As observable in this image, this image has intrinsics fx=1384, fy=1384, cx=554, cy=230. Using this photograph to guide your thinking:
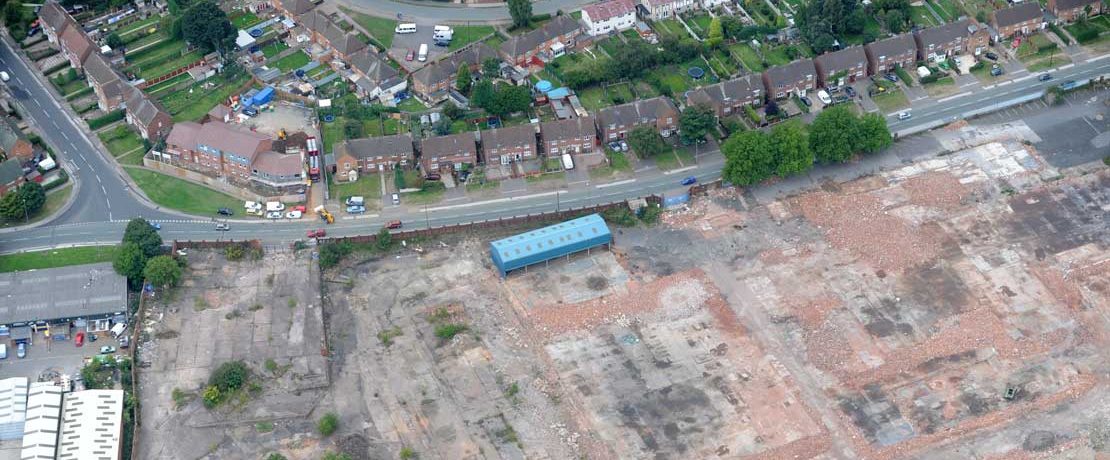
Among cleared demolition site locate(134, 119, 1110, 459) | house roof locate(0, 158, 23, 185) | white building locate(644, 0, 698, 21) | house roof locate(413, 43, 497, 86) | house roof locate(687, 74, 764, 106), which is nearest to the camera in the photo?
cleared demolition site locate(134, 119, 1110, 459)

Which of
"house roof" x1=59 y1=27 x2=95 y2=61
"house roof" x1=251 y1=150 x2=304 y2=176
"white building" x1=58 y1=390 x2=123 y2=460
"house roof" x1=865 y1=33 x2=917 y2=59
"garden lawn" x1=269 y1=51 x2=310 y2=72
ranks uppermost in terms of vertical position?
"house roof" x1=59 y1=27 x2=95 y2=61

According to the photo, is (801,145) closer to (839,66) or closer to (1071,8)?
(839,66)

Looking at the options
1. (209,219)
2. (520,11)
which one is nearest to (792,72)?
(520,11)

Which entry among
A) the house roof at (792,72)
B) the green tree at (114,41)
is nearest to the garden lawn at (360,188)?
the green tree at (114,41)

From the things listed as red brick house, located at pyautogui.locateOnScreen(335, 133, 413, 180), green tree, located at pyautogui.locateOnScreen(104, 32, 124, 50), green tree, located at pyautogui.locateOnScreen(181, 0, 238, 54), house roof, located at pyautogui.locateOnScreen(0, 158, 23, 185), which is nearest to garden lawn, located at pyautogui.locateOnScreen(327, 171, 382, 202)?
red brick house, located at pyautogui.locateOnScreen(335, 133, 413, 180)

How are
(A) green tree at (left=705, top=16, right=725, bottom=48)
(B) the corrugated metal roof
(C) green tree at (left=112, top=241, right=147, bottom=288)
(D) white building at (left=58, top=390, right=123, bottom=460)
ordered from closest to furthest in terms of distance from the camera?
(D) white building at (left=58, top=390, right=123, bottom=460)
(C) green tree at (left=112, top=241, right=147, bottom=288)
(B) the corrugated metal roof
(A) green tree at (left=705, top=16, right=725, bottom=48)

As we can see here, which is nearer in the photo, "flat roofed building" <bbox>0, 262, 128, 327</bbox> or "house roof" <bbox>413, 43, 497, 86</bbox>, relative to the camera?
"flat roofed building" <bbox>0, 262, 128, 327</bbox>

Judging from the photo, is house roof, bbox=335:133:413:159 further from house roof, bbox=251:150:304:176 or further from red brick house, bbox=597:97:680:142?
red brick house, bbox=597:97:680:142
